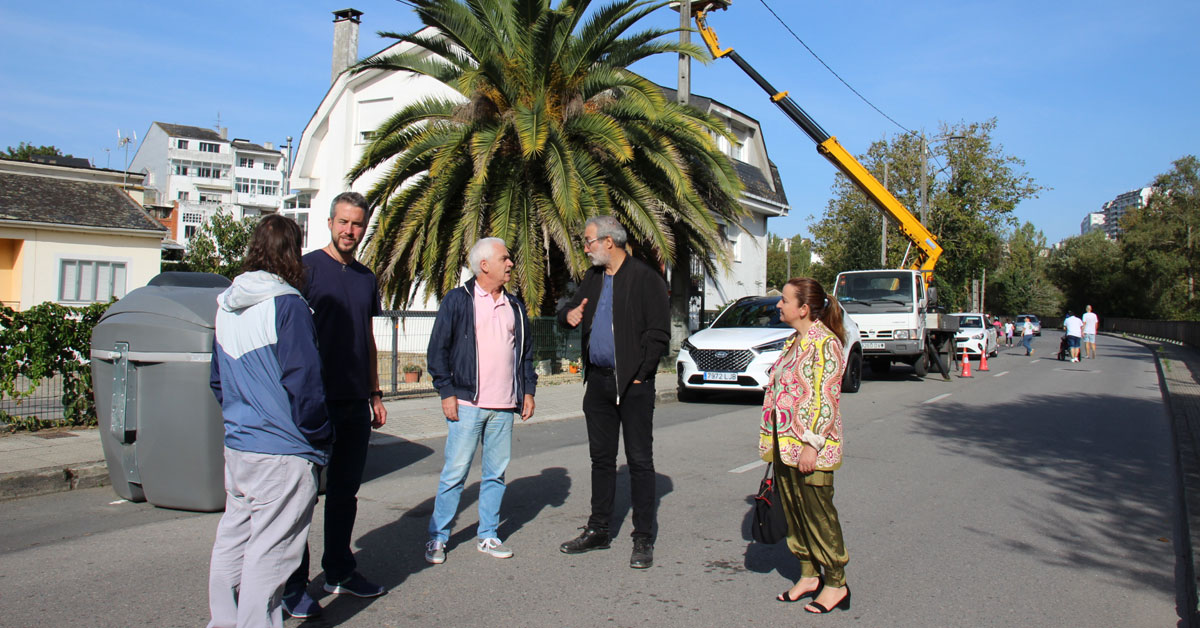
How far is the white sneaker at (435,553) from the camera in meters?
4.90

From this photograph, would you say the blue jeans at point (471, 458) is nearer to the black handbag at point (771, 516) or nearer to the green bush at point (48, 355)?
Result: the black handbag at point (771, 516)

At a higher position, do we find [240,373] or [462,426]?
[240,373]

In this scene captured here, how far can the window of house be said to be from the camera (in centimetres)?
2208

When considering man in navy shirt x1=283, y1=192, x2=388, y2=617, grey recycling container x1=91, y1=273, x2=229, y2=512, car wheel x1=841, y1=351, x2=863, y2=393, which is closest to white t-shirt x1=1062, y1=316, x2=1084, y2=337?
car wheel x1=841, y1=351, x2=863, y2=393

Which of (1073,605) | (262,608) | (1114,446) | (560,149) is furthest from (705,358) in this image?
(262,608)

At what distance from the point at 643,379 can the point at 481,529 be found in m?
1.30

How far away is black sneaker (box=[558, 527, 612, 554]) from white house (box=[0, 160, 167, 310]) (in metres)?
18.7

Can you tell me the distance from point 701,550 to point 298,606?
239 centimetres

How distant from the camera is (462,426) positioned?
4785 mm

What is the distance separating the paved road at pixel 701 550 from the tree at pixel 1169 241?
56.3 metres

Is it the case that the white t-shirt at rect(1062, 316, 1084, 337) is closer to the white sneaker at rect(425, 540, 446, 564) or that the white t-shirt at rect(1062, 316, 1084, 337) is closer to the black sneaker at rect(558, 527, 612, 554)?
the black sneaker at rect(558, 527, 612, 554)

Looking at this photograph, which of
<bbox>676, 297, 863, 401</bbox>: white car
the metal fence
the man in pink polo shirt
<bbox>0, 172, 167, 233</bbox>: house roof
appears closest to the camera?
the man in pink polo shirt

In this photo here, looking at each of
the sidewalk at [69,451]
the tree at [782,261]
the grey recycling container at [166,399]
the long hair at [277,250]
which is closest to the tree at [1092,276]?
the tree at [782,261]

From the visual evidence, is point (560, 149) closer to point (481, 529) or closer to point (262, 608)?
point (481, 529)
